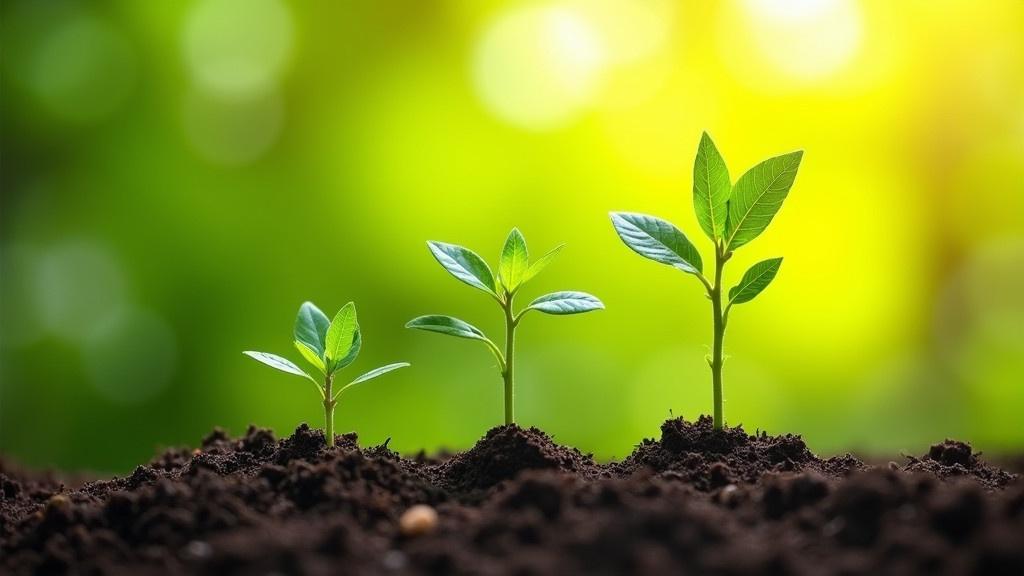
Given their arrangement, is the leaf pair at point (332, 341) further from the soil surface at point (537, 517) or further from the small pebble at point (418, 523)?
the small pebble at point (418, 523)

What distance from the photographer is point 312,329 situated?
170cm

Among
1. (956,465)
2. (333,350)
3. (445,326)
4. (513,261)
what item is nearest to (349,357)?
(333,350)

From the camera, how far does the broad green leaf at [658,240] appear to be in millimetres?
1560

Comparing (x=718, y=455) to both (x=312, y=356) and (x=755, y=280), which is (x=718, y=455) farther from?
(x=312, y=356)

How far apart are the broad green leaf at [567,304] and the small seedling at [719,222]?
0.13 metres

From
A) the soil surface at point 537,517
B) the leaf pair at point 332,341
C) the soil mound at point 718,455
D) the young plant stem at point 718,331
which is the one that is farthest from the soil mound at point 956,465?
the leaf pair at point 332,341

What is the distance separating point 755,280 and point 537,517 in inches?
25.9

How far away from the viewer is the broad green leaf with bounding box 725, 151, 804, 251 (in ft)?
5.12

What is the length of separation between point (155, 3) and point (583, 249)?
2.27 m

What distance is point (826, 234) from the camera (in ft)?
13.7

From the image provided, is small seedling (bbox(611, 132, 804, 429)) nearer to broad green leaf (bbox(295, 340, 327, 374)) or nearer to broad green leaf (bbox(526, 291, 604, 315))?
broad green leaf (bbox(526, 291, 604, 315))

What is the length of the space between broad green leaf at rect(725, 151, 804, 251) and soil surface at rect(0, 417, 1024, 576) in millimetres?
368

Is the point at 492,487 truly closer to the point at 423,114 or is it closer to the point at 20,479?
the point at 20,479

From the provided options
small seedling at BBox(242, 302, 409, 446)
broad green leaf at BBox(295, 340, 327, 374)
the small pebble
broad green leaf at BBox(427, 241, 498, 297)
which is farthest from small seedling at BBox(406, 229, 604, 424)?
the small pebble
